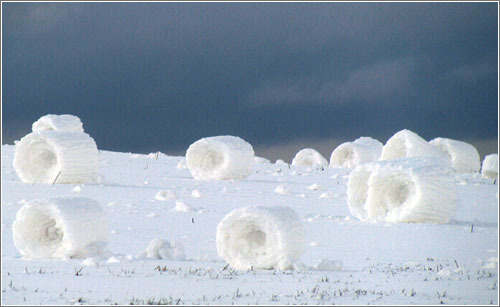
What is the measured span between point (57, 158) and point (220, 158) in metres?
5.79

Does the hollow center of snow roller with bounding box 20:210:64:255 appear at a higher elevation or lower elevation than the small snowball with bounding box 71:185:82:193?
lower

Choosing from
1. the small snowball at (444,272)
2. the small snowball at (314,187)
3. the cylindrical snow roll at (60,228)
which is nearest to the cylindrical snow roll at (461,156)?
the small snowball at (314,187)

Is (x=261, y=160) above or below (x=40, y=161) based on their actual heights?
above

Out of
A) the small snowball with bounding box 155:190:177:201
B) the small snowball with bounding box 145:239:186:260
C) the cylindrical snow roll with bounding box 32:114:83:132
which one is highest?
the cylindrical snow roll with bounding box 32:114:83:132

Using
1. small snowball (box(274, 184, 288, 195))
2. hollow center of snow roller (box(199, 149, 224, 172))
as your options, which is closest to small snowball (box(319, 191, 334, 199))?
small snowball (box(274, 184, 288, 195))

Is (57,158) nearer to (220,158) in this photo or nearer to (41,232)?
(220,158)

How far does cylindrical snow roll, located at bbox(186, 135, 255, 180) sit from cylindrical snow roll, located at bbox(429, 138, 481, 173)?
1114 centimetres

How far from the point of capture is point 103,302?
8188mm

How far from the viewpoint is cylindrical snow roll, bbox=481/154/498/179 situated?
1109 inches

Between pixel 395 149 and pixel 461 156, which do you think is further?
pixel 461 156

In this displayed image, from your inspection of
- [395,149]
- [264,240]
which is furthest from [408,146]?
[264,240]

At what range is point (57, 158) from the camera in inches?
782

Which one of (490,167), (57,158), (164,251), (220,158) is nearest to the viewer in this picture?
(164,251)

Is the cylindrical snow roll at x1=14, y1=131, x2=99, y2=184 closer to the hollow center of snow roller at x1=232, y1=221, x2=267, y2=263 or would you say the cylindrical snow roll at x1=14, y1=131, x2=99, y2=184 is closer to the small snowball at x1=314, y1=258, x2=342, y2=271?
the hollow center of snow roller at x1=232, y1=221, x2=267, y2=263
